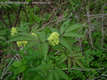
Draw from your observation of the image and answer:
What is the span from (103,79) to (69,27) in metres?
1.29

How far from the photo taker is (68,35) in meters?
1.42

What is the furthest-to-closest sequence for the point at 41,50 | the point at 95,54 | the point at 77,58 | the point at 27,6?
the point at 27,6 → the point at 95,54 → the point at 77,58 → the point at 41,50

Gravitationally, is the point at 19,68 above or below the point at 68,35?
below

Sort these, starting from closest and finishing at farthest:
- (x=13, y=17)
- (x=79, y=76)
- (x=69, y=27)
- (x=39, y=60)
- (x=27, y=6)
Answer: (x=69, y=27), (x=39, y=60), (x=79, y=76), (x=27, y=6), (x=13, y=17)

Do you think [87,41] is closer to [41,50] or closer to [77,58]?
[77,58]

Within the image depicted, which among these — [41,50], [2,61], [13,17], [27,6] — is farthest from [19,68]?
[13,17]

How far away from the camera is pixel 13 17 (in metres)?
4.18

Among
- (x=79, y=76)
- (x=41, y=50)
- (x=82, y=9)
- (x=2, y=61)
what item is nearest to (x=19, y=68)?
(x=41, y=50)

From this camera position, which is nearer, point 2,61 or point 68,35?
point 68,35

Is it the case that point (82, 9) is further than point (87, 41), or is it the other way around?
point (87, 41)

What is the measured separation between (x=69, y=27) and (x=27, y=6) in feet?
7.11

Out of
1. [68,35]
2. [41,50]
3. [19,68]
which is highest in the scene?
[68,35]

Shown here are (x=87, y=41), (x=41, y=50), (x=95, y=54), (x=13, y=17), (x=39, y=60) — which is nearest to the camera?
(x=41, y=50)

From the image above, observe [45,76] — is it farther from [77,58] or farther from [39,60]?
[77,58]
